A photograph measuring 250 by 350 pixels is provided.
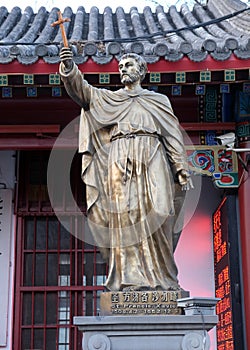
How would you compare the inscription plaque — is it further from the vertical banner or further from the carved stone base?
the vertical banner

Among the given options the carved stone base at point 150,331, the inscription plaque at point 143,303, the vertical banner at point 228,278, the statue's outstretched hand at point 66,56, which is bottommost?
the carved stone base at point 150,331

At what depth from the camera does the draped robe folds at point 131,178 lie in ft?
17.3

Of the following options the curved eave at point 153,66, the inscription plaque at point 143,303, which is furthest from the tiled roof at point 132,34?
the inscription plaque at point 143,303

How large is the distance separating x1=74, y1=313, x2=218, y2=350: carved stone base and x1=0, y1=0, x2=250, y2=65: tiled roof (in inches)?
121

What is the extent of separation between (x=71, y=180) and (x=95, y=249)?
3.07 ft

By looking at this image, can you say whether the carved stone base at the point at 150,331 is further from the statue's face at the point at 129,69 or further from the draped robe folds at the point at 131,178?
the statue's face at the point at 129,69

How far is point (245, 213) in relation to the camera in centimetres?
766

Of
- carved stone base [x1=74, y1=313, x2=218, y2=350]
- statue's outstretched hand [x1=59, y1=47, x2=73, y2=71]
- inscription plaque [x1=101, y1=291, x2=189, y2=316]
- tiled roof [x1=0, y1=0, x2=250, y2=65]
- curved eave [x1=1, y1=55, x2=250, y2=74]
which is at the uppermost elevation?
tiled roof [x1=0, y1=0, x2=250, y2=65]

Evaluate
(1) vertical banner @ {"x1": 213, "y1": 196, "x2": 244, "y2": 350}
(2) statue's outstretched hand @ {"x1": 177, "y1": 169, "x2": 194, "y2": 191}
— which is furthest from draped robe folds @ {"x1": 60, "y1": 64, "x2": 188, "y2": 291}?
(1) vertical banner @ {"x1": 213, "y1": 196, "x2": 244, "y2": 350}

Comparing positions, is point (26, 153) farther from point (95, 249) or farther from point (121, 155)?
point (121, 155)

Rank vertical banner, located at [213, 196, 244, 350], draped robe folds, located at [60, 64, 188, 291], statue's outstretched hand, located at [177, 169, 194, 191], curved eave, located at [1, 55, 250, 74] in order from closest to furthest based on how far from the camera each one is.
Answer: draped robe folds, located at [60, 64, 188, 291], statue's outstretched hand, located at [177, 169, 194, 191], curved eave, located at [1, 55, 250, 74], vertical banner, located at [213, 196, 244, 350]

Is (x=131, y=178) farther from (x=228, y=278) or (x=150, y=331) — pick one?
(x=228, y=278)

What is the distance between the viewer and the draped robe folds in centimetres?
528

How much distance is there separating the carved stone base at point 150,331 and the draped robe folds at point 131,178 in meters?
0.35
